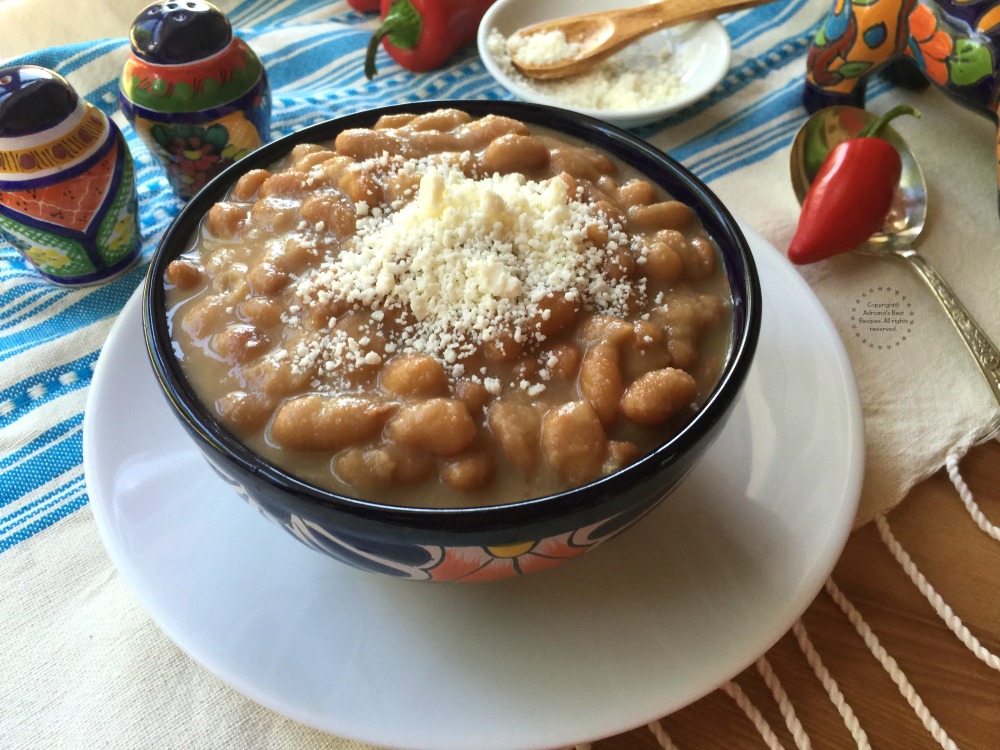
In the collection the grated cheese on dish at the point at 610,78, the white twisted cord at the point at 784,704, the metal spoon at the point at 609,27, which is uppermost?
the metal spoon at the point at 609,27

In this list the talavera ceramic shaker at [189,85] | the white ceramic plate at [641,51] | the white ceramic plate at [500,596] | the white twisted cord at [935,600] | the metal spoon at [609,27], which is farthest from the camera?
the metal spoon at [609,27]

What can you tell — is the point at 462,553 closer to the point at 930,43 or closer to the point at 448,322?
the point at 448,322

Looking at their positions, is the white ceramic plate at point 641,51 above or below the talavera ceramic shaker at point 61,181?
below

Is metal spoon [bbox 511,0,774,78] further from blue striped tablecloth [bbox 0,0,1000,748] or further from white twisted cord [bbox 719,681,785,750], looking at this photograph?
white twisted cord [bbox 719,681,785,750]

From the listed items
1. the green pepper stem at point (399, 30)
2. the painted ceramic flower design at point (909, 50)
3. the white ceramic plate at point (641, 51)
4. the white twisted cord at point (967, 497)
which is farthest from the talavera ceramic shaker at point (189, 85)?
the white twisted cord at point (967, 497)

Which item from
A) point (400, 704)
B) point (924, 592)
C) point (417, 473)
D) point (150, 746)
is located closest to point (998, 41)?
point (924, 592)

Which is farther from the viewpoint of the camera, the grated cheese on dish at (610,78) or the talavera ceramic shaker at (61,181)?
the grated cheese on dish at (610,78)

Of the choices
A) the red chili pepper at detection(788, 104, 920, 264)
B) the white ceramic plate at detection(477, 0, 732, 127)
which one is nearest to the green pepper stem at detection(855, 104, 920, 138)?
the red chili pepper at detection(788, 104, 920, 264)

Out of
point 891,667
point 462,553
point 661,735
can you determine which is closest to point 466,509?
point 462,553

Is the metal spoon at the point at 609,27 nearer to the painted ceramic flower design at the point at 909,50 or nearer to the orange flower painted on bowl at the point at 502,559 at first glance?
the painted ceramic flower design at the point at 909,50
